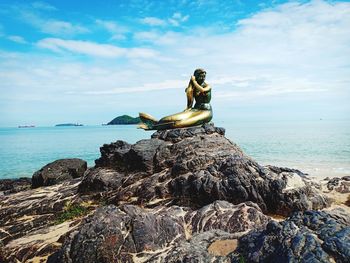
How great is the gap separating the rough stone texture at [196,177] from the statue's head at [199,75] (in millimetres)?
2355

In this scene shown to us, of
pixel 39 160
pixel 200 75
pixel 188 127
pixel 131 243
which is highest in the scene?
pixel 200 75

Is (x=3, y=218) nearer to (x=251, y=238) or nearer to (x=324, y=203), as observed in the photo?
(x=251, y=238)

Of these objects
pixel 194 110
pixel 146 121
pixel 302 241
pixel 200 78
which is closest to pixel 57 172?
pixel 146 121

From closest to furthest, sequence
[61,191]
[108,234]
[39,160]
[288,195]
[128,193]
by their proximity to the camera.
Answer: [108,234], [288,195], [128,193], [61,191], [39,160]

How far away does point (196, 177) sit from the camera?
9422 mm

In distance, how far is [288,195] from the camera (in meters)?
8.72

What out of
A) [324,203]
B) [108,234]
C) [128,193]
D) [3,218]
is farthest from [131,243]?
[3,218]

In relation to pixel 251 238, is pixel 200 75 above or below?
above

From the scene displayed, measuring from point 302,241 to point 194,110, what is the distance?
10.9 metres

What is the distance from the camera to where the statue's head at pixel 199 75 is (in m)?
14.5

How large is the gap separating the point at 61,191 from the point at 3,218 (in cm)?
237

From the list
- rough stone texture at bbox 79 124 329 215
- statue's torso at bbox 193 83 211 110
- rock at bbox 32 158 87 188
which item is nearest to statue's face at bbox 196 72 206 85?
statue's torso at bbox 193 83 211 110

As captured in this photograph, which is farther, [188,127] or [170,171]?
[188,127]

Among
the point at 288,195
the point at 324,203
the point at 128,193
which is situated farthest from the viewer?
the point at 128,193
